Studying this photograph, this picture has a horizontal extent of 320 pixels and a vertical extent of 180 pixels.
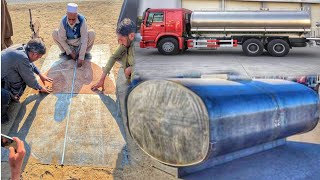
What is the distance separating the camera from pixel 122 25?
7.75ft

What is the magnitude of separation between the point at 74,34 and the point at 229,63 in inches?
48.1

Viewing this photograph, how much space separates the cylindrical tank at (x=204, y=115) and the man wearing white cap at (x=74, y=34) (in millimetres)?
1326

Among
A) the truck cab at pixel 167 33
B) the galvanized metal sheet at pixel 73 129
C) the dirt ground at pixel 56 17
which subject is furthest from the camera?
the dirt ground at pixel 56 17

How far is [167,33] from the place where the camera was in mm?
3547

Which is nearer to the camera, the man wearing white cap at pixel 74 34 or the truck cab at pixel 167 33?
the man wearing white cap at pixel 74 34

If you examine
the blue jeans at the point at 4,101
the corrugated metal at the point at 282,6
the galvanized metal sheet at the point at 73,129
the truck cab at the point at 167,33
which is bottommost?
the galvanized metal sheet at the point at 73,129

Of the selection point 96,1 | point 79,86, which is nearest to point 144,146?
point 79,86

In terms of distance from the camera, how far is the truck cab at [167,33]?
9.87 feet

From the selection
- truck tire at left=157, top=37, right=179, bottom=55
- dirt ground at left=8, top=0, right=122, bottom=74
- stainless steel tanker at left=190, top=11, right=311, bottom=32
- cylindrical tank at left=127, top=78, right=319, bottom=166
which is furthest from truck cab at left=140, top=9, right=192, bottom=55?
cylindrical tank at left=127, top=78, right=319, bottom=166

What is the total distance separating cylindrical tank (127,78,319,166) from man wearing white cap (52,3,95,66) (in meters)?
1.33

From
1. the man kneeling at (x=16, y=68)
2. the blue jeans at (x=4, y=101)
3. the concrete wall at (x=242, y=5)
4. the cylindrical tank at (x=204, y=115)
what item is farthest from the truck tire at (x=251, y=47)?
the blue jeans at (x=4, y=101)

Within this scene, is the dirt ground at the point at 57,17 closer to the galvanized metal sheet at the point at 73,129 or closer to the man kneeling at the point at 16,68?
the galvanized metal sheet at the point at 73,129

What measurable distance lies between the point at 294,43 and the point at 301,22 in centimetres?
17

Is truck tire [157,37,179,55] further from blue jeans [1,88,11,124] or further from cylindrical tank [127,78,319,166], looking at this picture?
blue jeans [1,88,11,124]
